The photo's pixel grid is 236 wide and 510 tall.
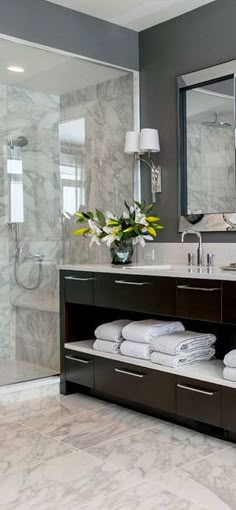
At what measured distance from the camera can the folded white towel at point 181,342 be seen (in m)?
2.83

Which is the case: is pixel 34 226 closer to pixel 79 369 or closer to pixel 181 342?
pixel 79 369

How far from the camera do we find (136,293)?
304 centimetres

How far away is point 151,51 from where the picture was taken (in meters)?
3.90

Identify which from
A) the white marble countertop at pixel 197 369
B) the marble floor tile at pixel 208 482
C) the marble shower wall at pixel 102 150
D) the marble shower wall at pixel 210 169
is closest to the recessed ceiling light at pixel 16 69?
the marble shower wall at pixel 102 150

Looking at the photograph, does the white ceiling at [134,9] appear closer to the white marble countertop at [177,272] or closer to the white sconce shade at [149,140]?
the white sconce shade at [149,140]

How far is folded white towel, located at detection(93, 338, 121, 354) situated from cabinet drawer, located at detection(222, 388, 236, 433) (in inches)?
31.2

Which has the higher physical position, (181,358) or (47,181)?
(47,181)

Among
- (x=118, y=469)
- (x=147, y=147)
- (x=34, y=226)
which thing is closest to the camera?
(x=118, y=469)

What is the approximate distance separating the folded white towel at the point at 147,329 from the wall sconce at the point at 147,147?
1061mm

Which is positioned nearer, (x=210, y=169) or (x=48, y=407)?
(x=48, y=407)

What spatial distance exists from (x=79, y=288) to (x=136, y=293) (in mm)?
512

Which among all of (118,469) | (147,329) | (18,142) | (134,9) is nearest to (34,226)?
(18,142)

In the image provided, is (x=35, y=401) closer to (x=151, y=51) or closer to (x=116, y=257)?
(x=116, y=257)

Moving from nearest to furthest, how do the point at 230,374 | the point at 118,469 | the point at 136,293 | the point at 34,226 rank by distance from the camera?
the point at 118,469 < the point at 230,374 < the point at 136,293 < the point at 34,226
